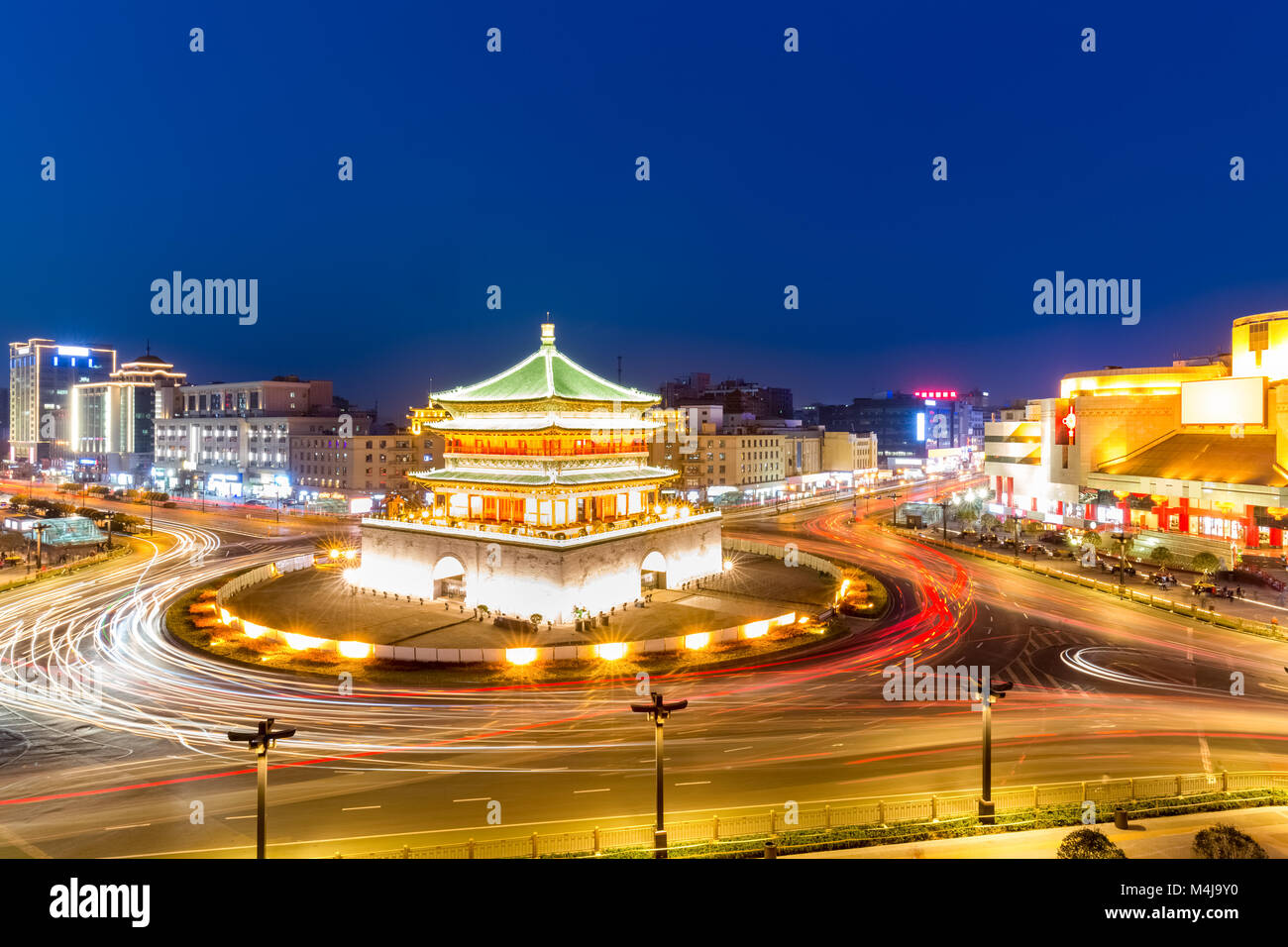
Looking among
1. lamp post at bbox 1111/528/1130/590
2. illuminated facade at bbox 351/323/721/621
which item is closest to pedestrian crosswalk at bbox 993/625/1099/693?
lamp post at bbox 1111/528/1130/590

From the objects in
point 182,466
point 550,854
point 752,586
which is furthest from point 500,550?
point 182,466

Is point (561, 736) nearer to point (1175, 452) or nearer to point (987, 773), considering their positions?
point (987, 773)

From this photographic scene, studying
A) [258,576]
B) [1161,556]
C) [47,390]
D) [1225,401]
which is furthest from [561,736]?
[47,390]

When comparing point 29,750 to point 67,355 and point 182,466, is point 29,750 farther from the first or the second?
point 67,355

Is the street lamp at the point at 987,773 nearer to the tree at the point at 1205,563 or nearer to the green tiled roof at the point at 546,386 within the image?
the green tiled roof at the point at 546,386

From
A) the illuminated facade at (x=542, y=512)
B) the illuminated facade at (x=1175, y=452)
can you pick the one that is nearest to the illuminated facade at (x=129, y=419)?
the illuminated facade at (x=542, y=512)

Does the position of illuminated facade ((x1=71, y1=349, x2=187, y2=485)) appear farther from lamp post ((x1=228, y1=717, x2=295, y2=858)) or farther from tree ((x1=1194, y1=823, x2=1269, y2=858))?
tree ((x1=1194, y1=823, x2=1269, y2=858))
